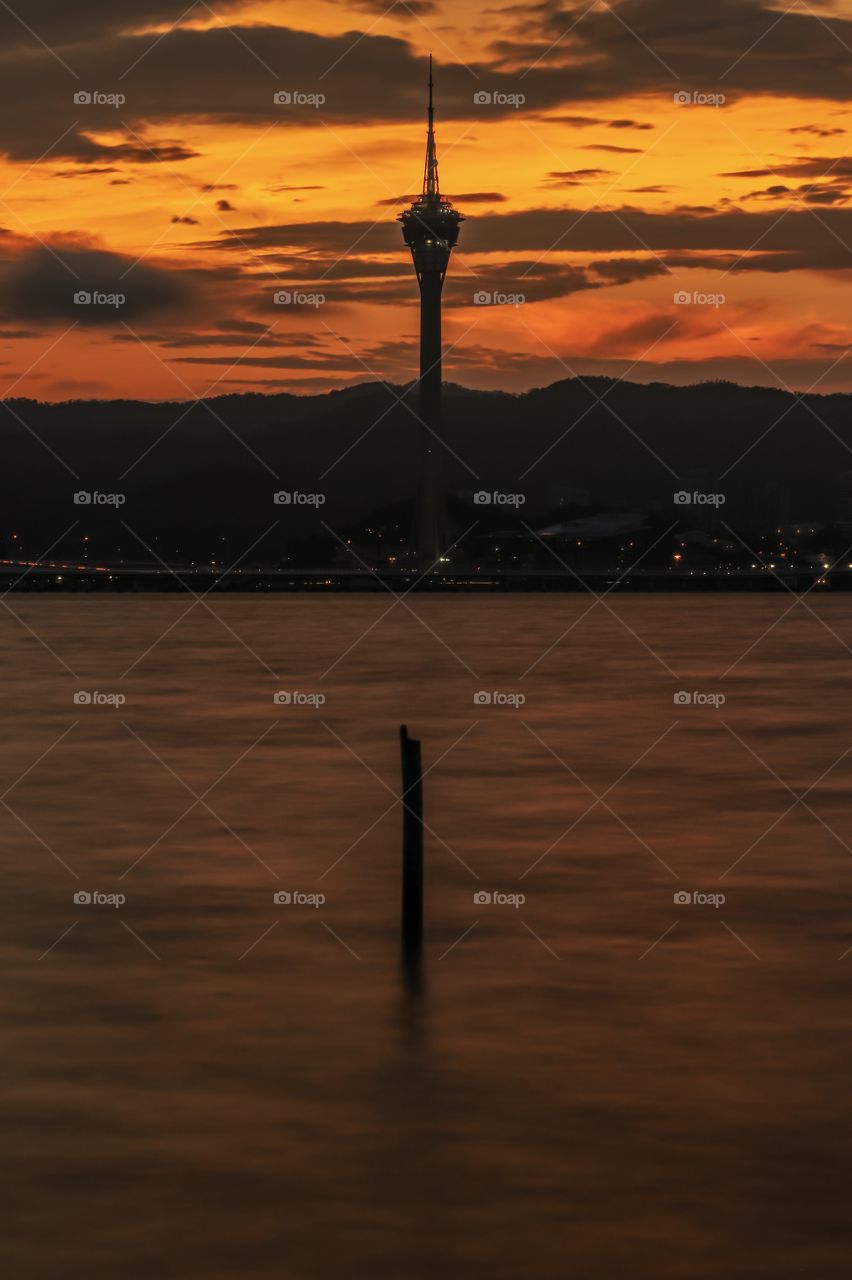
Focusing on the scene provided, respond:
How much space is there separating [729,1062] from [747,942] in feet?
20.7

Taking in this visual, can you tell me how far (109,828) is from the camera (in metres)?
36.3

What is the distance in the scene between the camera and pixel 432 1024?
19.4 meters

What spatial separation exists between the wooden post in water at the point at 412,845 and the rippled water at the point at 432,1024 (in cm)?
44

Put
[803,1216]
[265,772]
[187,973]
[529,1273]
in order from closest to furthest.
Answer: [529,1273] < [803,1216] < [187,973] < [265,772]

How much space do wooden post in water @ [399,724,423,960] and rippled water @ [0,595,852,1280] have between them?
437mm

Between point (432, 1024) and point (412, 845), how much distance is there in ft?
13.1

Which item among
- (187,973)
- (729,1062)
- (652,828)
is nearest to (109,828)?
(652,828)

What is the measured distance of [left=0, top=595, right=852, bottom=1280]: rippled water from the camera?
13.3m

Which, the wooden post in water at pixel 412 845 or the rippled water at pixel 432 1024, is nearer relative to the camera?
the rippled water at pixel 432 1024

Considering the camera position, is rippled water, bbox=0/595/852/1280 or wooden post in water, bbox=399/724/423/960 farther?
wooden post in water, bbox=399/724/423/960

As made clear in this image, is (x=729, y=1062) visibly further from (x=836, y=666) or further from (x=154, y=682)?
(x=836, y=666)

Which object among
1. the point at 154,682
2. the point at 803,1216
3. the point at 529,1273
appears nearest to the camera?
the point at 529,1273

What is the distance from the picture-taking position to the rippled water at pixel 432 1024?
13258 mm

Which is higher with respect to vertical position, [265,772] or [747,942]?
[265,772]
